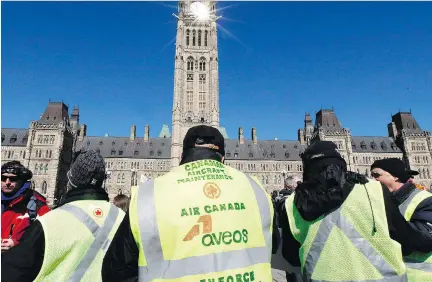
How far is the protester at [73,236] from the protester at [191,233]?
0.50 meters

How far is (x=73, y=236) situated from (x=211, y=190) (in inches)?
46.6

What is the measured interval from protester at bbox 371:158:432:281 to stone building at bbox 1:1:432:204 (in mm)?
48858

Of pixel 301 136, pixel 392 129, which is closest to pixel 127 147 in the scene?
pixel 301 136

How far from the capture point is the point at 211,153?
225cm

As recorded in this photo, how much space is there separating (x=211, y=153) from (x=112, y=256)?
0.98m

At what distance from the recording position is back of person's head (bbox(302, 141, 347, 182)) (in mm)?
2414

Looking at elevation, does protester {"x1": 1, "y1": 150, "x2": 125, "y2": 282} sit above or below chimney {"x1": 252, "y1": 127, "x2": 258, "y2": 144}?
below

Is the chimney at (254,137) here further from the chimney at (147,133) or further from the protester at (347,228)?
the protester at (347,228)

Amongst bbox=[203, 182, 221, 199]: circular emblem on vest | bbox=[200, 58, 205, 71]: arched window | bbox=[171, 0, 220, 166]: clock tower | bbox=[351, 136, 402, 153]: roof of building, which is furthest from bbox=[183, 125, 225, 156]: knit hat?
bbox=[351, 136, 402, 153]: roof of building

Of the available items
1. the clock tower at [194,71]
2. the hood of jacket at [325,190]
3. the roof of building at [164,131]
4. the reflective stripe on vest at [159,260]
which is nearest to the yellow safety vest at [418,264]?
the hood of jacket at [325,190]

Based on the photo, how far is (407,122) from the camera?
192 feet

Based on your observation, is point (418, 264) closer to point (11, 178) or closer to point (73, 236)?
point (73, 236)

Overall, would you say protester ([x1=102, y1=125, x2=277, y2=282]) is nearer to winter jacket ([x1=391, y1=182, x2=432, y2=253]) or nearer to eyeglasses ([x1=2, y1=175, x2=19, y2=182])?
winter jacket ([x1=391, y1=182, x2=432, y2=253])

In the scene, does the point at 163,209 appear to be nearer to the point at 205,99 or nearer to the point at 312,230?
the point at 312,230
